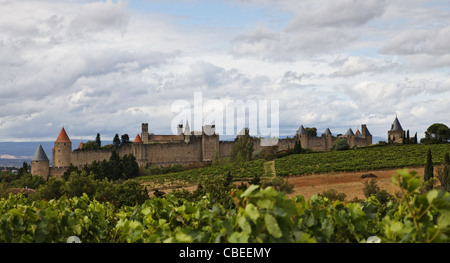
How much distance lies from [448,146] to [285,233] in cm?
4598

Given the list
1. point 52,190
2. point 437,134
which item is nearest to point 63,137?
point 52,190

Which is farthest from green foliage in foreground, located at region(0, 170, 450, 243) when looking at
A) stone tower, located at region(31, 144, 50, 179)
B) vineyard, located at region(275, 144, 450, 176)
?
stone tower, located at region(31, 144, 50, 179)

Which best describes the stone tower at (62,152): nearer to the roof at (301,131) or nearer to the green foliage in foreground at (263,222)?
the roof at (301,131)

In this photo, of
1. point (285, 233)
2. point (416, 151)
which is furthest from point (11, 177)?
point (285, 233)

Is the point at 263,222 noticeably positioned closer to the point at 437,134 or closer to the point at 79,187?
the point at 79,187

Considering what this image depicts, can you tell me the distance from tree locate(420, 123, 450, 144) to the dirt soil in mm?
16344

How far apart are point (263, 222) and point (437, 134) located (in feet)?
179

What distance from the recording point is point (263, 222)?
268 centimetres

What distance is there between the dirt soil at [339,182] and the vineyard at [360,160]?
1305 mm

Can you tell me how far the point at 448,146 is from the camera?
4466 centimetres

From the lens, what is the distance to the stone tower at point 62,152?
55.8 meters

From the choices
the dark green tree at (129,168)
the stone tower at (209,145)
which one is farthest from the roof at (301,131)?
the dark green tree at (129,168)

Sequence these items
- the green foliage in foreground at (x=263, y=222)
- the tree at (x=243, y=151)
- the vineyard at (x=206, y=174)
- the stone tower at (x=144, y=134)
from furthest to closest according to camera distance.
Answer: the stone tower at (x=144, y=134), the tree at (x=243, y=151), the vineyard at (x=206, y=174), the green foliage in foreground at (x=263, y=222)
